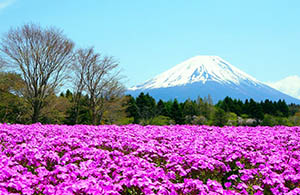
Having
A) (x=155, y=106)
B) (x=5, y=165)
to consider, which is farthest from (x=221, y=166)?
(x=155, y=106)

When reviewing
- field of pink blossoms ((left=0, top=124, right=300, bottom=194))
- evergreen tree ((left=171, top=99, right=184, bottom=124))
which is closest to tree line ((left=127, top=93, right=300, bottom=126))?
evergreen tree ((left=171, top=99, right=184, bottom=124))

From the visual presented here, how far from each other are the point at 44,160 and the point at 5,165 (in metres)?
1.04

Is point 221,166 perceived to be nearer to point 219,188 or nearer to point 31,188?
point 219,188

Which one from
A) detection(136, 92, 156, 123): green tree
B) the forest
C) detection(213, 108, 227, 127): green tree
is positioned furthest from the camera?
detection(136, 92, 156, 123): green tree

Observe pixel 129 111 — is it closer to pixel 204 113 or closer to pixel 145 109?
pixel 145 109

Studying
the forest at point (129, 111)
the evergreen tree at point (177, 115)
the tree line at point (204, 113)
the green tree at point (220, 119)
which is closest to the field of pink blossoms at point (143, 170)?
the forest at point (129, 111)

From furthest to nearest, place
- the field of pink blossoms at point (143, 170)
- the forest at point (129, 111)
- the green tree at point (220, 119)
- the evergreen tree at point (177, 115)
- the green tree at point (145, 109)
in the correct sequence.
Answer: the evergreen tree at point (177, 115) → the green tree at point (145, 109) → the green tree at point (220, 119) → the forest at point (129, 111) → the field of pink blossoms at point (143, 170)

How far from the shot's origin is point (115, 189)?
4.20 m

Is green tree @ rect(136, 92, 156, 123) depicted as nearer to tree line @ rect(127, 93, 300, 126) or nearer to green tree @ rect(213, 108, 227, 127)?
tree line @ rect(127, 93, 300, 126)

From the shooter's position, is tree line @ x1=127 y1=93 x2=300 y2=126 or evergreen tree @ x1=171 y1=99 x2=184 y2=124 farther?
evergreen tree @ x1=171 y1=99 x2=184 y2=124

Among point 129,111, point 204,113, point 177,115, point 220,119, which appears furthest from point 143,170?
point 204,113

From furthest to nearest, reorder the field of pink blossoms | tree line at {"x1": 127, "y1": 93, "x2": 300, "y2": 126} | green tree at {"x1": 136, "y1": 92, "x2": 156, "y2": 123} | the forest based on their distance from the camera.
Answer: green tree at {"x1": 136, "y1": 92, "x2": 156, "y2": 123}, tree line at {"x1": 127, "y1": 93, "x2": 300, "y2": 126}, the forest, the field of pink blossoms

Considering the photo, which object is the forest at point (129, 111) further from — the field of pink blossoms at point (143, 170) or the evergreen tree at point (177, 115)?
the field of pink blossoms at point (143, 170)

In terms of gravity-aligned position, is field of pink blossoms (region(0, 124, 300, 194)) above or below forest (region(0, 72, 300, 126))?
below
